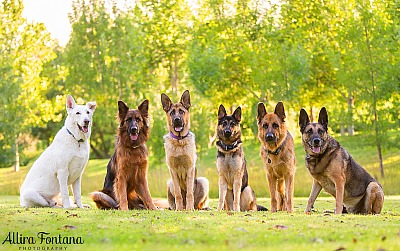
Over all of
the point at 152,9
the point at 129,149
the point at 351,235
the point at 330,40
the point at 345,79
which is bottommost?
the point at 351,235

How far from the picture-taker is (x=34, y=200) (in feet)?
40.0

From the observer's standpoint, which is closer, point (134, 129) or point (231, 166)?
point (134, 129)

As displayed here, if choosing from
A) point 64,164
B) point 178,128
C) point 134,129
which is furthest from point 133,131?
point 64,164

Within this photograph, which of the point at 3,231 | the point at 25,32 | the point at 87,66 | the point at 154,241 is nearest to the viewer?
the point at 154,241

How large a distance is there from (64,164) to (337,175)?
4.81 m

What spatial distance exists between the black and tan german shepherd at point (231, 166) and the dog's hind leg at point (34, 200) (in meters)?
3.22

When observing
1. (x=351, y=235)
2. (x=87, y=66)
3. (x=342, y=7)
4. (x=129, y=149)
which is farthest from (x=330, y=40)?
(x=351, y=235)

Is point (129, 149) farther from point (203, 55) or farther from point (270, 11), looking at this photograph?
point (270, 11)

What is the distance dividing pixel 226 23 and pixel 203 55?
4.93 meters

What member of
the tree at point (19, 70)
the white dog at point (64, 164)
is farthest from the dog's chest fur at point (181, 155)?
the tree at point (19, 70)

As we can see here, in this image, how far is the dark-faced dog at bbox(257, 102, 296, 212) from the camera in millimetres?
11383

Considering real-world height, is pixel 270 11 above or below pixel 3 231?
above

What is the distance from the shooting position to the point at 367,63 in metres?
23.2

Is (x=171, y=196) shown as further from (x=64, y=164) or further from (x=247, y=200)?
(x=64, y=164)
